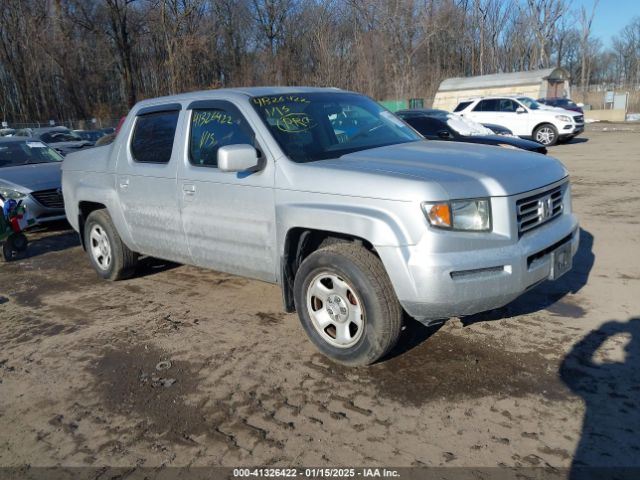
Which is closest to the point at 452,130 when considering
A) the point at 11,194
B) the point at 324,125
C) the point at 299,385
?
the point at 324,125

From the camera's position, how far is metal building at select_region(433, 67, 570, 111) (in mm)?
33044

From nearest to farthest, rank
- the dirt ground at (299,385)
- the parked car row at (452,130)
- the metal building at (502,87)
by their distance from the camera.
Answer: the dirt ground at (299,385) → the parked car row at (452,130) → the metal building at (502,87)

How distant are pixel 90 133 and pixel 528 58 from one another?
183ft

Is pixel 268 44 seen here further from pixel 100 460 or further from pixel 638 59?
pixel 100 460

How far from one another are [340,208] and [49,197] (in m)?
6.73

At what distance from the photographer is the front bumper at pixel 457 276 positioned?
10.4 feet

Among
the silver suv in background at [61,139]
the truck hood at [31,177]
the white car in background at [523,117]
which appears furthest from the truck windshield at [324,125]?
the white car in background at [523,117]

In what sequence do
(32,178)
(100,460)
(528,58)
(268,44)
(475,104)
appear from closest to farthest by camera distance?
(100,460) → (32,178) → (475,104) → (268,44) → (528,58)

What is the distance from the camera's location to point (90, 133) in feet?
67.9

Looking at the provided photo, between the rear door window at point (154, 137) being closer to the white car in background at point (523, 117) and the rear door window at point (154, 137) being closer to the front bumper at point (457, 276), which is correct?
the front bumper at point (457, 276)

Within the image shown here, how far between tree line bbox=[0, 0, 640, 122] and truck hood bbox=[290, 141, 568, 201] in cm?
4009

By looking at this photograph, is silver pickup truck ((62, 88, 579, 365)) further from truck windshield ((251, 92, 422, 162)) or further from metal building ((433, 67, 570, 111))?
metal building ((433, 67, 570, 111))

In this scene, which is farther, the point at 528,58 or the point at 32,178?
the point at 528,58

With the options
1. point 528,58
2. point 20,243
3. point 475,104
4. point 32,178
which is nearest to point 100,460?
point 20,243
